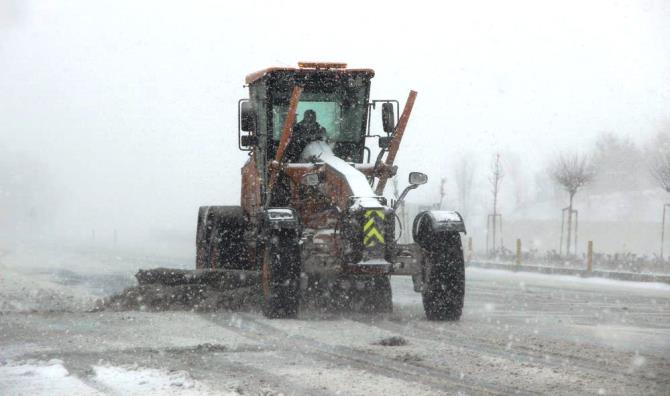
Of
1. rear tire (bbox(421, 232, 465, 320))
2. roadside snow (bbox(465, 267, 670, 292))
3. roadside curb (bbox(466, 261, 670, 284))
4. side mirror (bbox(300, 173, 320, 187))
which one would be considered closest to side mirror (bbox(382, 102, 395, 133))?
side mirror (bbox(300, 173, 320, 187))

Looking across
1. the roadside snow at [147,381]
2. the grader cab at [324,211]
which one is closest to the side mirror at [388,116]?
the grader cab at [324,211]

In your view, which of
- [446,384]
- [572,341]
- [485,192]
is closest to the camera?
[446,384]

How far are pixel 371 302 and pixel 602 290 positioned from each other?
7.84 m

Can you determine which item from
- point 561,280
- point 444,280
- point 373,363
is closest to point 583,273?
point 561,280

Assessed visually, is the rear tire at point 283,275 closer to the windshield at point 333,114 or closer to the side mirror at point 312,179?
the side mirror at point 312,179

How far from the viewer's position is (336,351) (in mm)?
9039

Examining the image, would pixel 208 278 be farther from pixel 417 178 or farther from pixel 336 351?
pixel 336 351

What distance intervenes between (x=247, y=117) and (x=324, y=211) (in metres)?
Answer: 1.89

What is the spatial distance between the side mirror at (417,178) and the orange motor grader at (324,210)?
2 cm

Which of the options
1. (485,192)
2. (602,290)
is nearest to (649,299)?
(602,290)

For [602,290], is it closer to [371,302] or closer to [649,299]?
[649,299]

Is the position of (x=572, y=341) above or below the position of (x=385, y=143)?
below

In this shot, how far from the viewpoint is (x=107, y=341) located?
30.9 feet

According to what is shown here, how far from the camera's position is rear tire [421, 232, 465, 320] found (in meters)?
12.0
